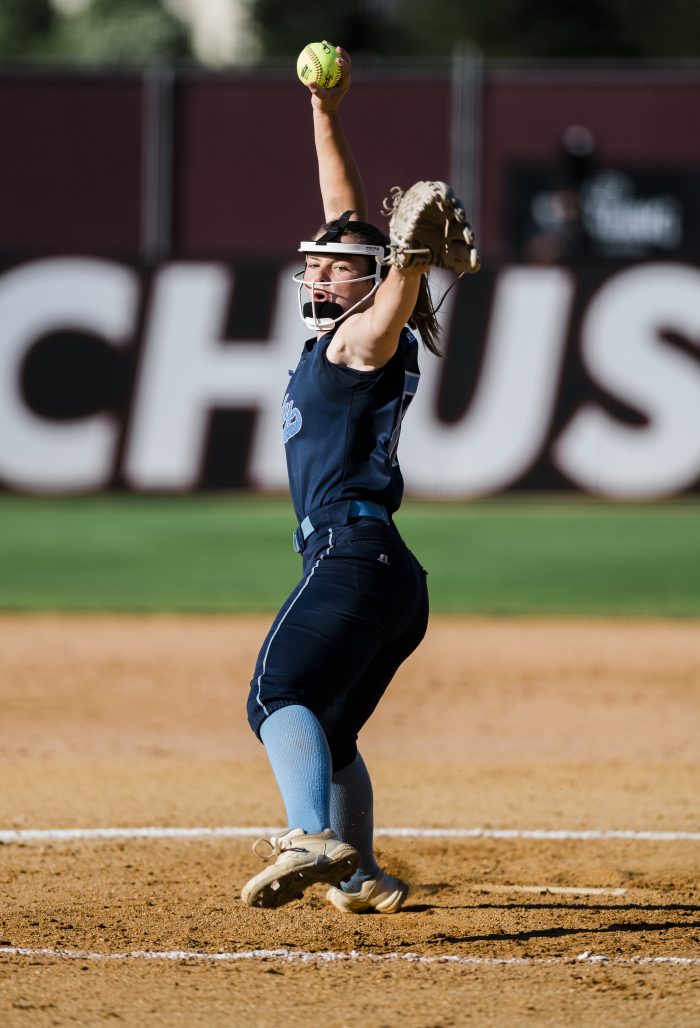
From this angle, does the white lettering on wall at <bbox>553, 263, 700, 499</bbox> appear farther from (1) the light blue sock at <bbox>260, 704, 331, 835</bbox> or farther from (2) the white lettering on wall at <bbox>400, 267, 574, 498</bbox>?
(1) the light blue sock at <bbox>260, 704, 331, 835</bbox>

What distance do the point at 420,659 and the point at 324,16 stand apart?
4632 centimetres

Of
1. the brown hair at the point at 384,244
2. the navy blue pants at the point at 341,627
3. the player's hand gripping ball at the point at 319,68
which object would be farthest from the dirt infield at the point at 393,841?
the player's hand gripping ball at the point at 319,68

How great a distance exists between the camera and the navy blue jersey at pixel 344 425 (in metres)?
4.27

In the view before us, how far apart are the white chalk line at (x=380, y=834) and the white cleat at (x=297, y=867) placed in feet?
5.97

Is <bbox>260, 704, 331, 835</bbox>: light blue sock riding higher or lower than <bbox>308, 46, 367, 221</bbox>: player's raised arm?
lower

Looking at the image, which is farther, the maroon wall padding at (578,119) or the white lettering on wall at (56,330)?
the maroon wall padding at (578,119)

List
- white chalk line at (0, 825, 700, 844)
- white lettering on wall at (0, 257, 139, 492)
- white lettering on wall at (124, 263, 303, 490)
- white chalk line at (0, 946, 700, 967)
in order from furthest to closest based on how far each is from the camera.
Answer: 1. white lettering on wall at (0, 257, 139, 492)
2. white lettering on wall at (124, 263, 303, 490)
3. white chalk line at (0, 825, 700, 844)
4. white chalk line at (0, 946, 700, 967)

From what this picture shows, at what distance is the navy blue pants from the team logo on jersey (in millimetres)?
284

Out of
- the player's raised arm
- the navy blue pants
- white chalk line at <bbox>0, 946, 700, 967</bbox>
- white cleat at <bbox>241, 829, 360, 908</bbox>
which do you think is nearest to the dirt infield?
white chalk line at <bbox>0, 946, 700, 967</bbox>

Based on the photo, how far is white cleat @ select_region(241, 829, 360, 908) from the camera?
3998 millimetres

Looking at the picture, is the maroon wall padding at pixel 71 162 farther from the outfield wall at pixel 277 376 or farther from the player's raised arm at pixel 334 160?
the player's raised arm at pixel 334 160

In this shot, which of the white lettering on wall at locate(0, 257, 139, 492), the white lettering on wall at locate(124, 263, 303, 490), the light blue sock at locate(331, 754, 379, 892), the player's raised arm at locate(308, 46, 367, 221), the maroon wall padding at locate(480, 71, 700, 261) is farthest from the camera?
the maroon wall padding at locate(480, 71, 700, 261)

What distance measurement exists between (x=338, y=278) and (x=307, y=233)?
85.2ft

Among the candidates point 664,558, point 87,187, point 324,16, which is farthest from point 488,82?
point 324,16
